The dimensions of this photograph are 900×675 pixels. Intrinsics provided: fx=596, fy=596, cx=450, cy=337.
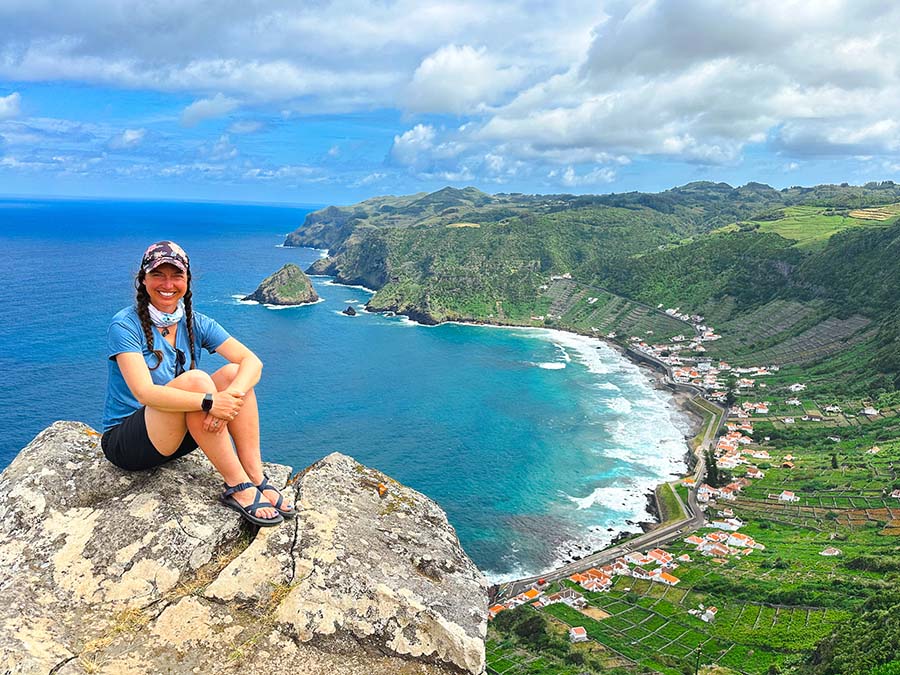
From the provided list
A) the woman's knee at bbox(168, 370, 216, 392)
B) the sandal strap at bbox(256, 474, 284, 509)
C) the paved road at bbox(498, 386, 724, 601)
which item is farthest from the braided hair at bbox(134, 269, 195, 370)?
the paved road at bbox(498, 386, 724, 601)

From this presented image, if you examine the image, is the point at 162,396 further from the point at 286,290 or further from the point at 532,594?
the point at 286,290

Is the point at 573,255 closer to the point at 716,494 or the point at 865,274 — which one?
the point at 865,274

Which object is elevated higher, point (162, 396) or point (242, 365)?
point (242, 365)

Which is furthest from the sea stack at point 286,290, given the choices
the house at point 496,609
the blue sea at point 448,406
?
the house at point 496,609

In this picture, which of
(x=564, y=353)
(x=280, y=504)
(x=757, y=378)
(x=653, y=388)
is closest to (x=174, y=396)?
(x=280, y=504)

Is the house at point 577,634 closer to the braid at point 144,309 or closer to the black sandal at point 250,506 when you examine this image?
the black sandal at point 250,506
